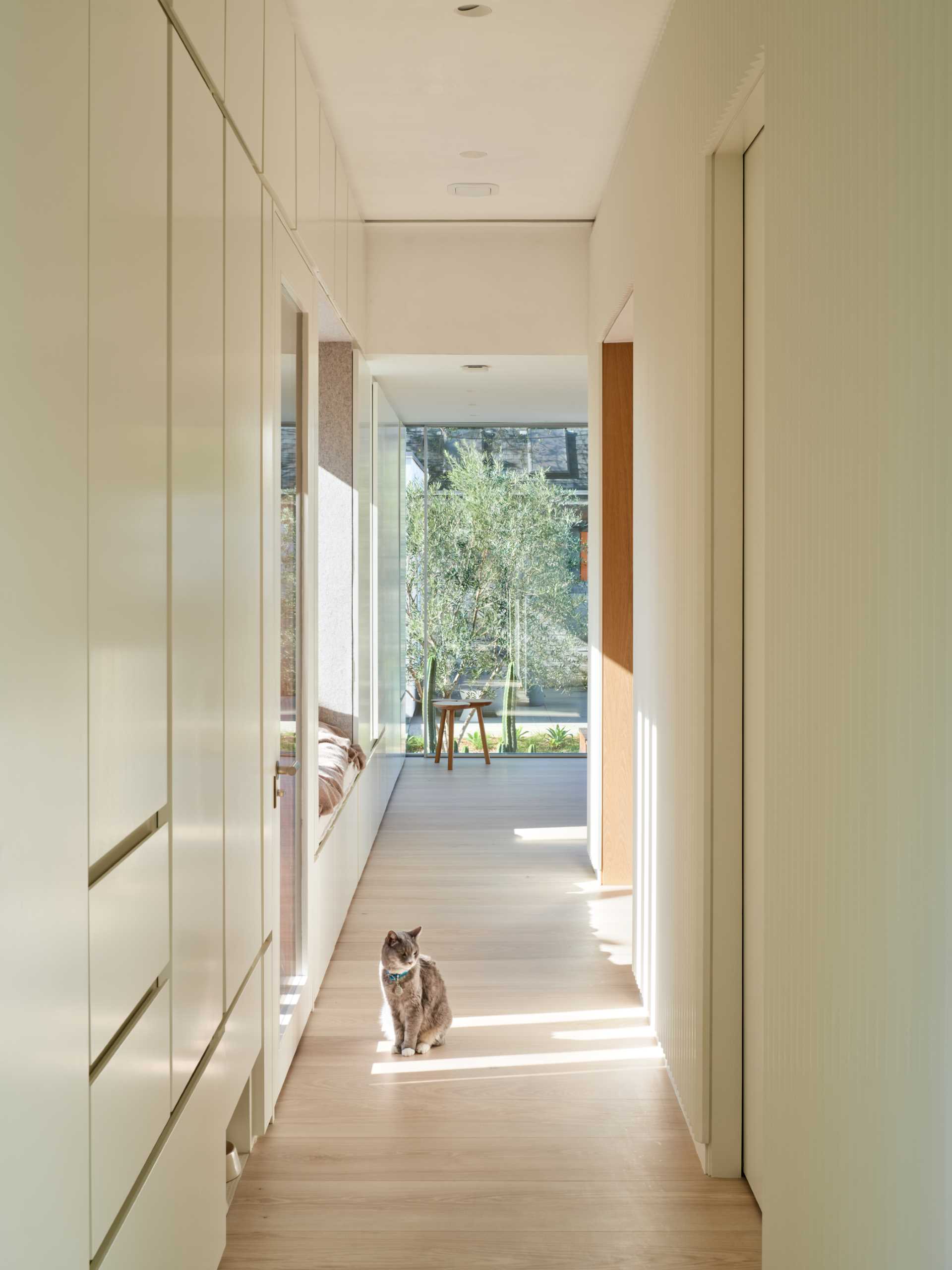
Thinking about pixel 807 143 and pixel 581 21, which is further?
pixel 581 21

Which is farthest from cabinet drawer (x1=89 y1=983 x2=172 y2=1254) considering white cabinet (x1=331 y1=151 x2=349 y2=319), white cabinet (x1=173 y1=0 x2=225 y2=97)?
white cabinet (x1=331 y1=151 x2=349 y2=319)

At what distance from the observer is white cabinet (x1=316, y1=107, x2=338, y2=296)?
3711 millimetres

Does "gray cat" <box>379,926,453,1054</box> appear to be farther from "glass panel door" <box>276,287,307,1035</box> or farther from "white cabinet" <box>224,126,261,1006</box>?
"white cabinet" <box>224,126,261,1006</box>

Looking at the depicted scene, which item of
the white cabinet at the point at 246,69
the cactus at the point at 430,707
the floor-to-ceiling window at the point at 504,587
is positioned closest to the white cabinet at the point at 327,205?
the white cabinet at the point at 246,69

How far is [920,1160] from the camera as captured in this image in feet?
4.09

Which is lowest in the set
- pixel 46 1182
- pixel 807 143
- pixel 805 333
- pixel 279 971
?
pixel 279 971

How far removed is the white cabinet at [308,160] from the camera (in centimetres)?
324

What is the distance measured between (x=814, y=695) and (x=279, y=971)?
187cm

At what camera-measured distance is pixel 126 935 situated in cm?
157

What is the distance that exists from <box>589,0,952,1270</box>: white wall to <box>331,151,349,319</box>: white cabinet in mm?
2066

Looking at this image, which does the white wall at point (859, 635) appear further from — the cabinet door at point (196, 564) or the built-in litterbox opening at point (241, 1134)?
the built-in litterbox opening at point (241, 1134)

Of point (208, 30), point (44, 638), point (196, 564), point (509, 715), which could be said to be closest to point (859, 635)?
point (44, 638)

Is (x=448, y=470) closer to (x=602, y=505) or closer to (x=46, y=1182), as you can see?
(x=602, y=505)

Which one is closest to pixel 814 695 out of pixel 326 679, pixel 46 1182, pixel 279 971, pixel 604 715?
pixel 46 1182
